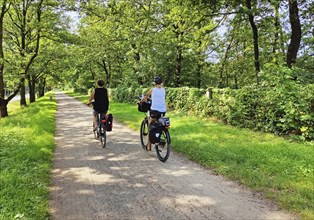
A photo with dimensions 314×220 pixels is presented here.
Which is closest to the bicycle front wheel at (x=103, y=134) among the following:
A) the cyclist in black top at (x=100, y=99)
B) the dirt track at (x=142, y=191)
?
the cyclist in black top at (x=100, y=99)

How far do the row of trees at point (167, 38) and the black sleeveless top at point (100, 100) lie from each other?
406 centimetres

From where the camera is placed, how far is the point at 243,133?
28.7 feet

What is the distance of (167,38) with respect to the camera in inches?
818

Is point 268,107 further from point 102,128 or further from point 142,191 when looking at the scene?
point 142,191

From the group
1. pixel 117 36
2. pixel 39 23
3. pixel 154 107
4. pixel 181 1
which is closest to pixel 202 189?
pixel 154 107

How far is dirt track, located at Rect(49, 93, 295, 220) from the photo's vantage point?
3.76 metres

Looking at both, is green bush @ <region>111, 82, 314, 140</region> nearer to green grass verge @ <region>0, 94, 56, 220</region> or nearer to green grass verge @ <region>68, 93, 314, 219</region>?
green grass verge @ <region>68, 93, 314, 219</region>

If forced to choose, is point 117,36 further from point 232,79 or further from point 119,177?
point 119,177

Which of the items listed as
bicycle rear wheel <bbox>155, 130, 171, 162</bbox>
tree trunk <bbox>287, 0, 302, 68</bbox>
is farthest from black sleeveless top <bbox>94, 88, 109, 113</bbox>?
tree trunk <bbox>287, 0, 302, 68</bbox>

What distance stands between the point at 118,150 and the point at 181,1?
24.8 feet

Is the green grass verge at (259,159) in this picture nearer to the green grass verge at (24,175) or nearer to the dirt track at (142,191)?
the dirt track at (142,191)

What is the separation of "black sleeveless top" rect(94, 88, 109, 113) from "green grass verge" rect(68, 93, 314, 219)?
2.35m

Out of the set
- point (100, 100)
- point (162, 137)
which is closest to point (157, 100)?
point (162, 137)

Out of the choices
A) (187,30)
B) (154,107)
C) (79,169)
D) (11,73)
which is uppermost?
(187,30)
